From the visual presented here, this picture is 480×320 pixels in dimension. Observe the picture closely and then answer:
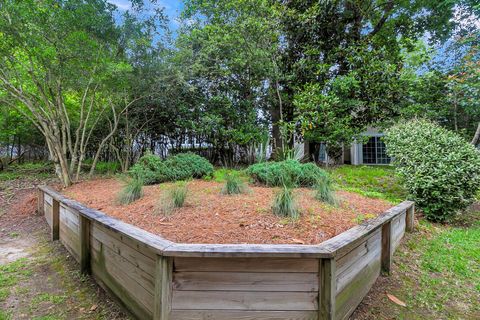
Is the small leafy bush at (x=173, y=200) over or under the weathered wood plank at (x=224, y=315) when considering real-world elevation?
over

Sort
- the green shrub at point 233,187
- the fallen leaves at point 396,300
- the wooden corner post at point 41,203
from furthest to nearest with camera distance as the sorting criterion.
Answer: the wooden corner post at point 41,203, the green shrub at point 233,187, the fallen leaves at point 396,300

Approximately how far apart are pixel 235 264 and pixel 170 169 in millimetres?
3701

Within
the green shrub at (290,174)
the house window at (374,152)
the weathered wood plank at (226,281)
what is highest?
the house window at (374,152)

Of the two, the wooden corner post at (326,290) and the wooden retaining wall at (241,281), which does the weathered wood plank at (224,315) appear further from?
the wooden corner post at (326,290)

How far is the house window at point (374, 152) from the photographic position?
484 inches

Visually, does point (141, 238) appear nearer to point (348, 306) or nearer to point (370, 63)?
point (348, 306)

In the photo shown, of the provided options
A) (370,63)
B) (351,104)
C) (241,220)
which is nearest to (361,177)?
(351,104)

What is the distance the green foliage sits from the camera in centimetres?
484

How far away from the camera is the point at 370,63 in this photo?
779 cm

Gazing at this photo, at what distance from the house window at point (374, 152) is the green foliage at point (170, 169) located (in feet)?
31.4

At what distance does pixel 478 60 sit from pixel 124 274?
930 centimetres

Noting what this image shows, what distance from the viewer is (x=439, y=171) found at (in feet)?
13.8

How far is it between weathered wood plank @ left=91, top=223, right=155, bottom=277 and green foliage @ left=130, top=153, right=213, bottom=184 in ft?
7.05

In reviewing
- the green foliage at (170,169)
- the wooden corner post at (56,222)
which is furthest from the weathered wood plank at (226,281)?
the green foliage at (170,169)
